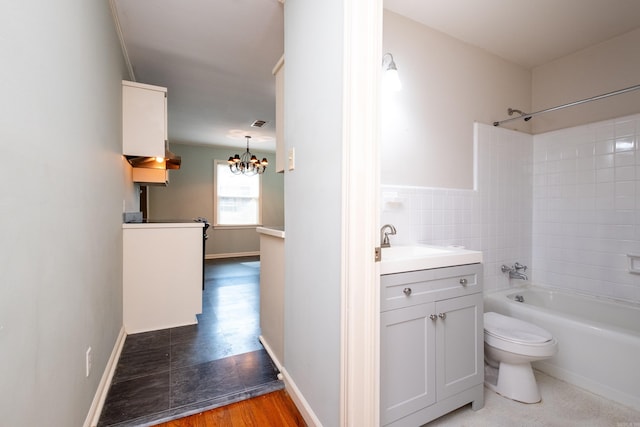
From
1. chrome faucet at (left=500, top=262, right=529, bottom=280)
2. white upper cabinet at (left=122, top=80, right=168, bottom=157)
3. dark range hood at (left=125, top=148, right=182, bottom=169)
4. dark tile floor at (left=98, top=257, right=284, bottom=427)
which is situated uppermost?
white upper cabinet at (left=122, top=80, right=168, bottom=157)

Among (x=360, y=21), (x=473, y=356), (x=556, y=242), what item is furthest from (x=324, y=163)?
(x=556, y=242)

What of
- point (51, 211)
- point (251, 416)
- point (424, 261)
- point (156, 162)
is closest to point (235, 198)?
point (156, 162)

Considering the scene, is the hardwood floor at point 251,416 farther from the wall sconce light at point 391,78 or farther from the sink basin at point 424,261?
the wall sconce light at point 391,78

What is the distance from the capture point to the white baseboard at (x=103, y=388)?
139 cm

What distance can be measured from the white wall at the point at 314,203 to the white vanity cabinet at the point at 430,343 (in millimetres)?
262

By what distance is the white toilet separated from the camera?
5.21 ft

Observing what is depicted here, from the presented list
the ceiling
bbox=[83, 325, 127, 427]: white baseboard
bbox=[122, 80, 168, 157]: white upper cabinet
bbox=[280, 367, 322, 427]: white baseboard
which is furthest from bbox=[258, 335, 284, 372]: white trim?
the ceiling

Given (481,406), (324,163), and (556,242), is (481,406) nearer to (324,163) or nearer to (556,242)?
(324,163)

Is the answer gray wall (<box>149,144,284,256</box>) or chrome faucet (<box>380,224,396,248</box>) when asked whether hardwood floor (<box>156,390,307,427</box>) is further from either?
gray wall (<box>149,144,284,256</box>)

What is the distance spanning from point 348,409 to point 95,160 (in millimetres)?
1910

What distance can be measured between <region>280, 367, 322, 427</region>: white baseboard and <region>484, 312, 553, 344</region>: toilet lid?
1.18 m

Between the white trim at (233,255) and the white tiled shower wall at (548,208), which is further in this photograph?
the white trim at (233,255)

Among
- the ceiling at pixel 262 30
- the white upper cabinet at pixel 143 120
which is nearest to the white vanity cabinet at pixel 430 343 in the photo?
the ceiling at pixel 262 30

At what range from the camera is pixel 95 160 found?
5.36 ft
